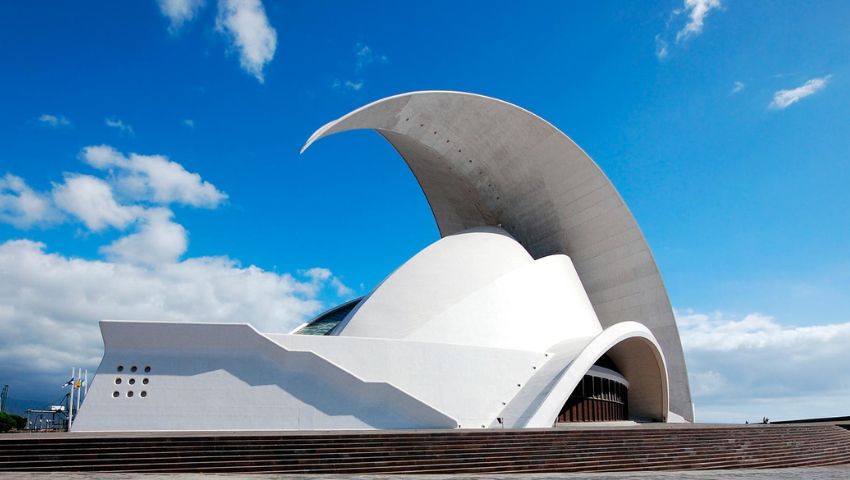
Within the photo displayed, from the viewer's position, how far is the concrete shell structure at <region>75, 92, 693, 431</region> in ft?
49.8

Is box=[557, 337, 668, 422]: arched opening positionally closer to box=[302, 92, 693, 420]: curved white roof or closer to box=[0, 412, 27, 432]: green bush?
box=[302, 92, 693, 420]: curved white roof

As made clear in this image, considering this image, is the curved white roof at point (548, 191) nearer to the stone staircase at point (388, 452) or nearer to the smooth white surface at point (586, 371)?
the smooth white surface at point (586, 371)

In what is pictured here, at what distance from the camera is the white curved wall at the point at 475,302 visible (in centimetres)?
1834

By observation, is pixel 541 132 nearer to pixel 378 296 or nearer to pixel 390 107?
pixel 390 107

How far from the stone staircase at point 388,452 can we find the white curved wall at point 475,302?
5510mm

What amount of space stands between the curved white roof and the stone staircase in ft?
35.7

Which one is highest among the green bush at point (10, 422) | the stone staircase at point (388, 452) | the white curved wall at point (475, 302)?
the white curved wall at point (475, 302)

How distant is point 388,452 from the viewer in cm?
1173

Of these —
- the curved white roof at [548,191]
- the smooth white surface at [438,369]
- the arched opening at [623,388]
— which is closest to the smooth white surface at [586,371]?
the arched opening at [623,388]

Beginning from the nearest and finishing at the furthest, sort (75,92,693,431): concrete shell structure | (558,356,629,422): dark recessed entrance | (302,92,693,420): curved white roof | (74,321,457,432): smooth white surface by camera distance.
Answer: (74,321,457,432): smooth white surface
(75,92,693,431): concrete shell structure
(558,356,629,422): dark recessed entrance
(302,92,693,420): curved white roof

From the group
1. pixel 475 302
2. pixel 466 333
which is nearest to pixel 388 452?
pixel 466 333

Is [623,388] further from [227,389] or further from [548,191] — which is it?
[227,389]

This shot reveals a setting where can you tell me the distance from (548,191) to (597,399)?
8411mm

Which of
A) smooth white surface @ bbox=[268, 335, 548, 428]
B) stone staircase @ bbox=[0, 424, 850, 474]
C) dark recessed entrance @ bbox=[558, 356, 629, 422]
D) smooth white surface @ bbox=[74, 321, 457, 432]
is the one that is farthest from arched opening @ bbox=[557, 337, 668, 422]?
smooth white surface @ bbox=[74, 321, 457, 432]
